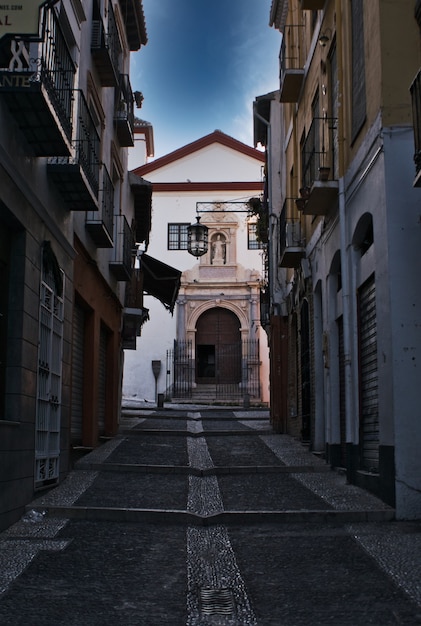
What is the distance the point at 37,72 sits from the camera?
7.10 metres

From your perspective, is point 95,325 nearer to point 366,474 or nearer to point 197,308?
point 366,474

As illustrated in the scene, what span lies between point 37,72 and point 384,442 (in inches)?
190

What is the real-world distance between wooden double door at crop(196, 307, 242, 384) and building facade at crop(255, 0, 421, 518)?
1661 cm

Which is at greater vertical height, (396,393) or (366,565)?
(396,393)

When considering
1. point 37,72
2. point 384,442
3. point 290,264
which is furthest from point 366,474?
point 290,264

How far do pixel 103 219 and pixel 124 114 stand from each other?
345 centimetres

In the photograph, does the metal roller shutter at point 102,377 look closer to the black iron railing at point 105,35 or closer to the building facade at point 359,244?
the building facade at point 359,244

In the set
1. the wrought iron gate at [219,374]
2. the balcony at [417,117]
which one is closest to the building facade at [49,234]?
the balcony at [417,117]

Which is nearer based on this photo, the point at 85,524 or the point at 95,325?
the point at 85,524

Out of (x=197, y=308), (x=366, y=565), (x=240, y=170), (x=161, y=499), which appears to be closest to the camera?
(x=366, y=565)

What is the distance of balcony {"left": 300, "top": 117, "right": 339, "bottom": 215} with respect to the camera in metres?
10.4

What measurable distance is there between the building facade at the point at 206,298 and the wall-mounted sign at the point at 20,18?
76.7 feet

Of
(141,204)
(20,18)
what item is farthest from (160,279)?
(20,18)

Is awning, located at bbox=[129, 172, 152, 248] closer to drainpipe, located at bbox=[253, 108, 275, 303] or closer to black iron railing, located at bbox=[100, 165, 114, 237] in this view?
drainpipe, located at bbox=[253, 108, 275, 303]
